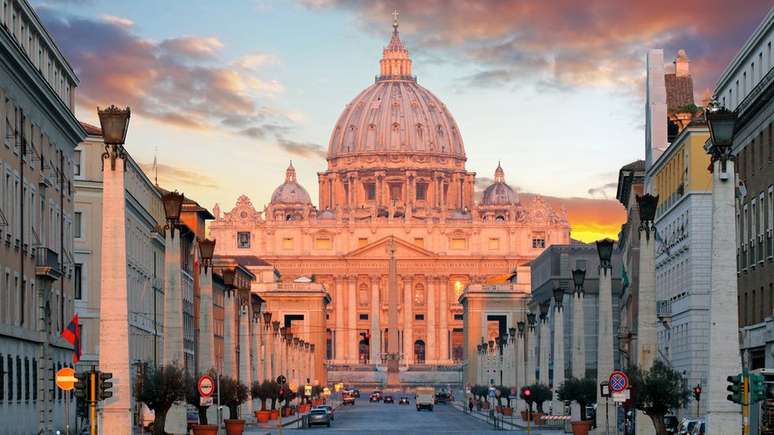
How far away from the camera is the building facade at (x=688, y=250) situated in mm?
77750

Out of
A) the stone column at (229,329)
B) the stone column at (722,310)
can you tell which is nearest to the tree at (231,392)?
the stone column at (229,329)

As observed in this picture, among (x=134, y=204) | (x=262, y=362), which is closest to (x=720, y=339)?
(x=134, y=204)

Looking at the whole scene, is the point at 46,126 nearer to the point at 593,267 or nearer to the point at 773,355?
the point at 773,355

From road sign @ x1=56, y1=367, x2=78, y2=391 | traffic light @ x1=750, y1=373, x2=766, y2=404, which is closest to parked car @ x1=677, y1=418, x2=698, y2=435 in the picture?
traffic light @ x1=750, y1=373, x2=766, y2=404

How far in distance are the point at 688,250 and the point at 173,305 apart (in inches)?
1348

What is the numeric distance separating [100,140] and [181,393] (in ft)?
104

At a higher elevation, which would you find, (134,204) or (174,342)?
(134,204)

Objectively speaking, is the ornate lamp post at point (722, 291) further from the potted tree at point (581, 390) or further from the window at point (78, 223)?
the window at point (78, 223)

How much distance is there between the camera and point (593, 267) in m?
174

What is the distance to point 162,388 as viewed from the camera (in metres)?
51.2

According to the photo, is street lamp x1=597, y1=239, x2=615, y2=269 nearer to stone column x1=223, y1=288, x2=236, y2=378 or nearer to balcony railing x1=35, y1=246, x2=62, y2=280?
balcony railing x1=35, y1=246, x2=62, y2=280

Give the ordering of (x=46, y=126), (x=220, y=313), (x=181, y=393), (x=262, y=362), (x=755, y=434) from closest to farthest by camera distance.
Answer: (x=755, y=434)
(x=181, y=393)
(x=46, y=126)
(x=262, y=362)
(x=220, y=313)

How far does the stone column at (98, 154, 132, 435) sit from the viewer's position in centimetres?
3906

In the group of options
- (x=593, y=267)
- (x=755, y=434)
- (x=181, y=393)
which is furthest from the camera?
(x=593, y=267)
